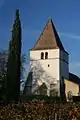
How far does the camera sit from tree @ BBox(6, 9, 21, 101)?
42.4 meters

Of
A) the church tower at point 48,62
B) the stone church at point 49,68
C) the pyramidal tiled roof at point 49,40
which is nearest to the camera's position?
the stone church at point 49,68

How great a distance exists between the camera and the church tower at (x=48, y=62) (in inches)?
2432

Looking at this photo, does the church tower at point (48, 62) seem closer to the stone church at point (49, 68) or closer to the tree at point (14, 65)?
the stone church at point (49, 68)

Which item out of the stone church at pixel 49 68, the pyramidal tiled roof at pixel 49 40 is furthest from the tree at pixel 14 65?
the pyramidal tiled roof at pixel 49 40

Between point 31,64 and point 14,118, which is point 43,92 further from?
point 14,118

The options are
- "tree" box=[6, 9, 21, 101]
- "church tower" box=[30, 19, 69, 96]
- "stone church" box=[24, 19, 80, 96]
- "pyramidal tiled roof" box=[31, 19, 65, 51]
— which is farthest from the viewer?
"pyramidal tiled roof" box=[31, 19, 65, 51]

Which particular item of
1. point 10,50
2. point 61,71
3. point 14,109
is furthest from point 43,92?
point 14,109

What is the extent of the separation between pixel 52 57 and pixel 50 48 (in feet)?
5.61

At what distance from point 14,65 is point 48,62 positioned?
796 inches

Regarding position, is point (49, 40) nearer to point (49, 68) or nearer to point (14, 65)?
point (49, 68)

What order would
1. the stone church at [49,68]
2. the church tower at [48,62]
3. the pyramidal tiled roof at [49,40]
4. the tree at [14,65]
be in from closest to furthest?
the tree at [14,65]
the stone church at [49,68]
the church tower at [48,62]
the pyramidal tiled roof at [49,40]

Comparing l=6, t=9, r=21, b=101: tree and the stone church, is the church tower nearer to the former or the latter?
the stone church

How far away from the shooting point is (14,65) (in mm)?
43938

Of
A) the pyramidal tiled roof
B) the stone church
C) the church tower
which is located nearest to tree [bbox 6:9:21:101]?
the stone church
